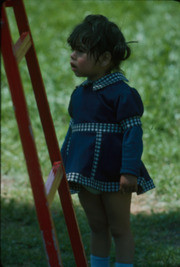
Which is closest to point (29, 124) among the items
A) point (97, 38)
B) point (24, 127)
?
point (24, 127)

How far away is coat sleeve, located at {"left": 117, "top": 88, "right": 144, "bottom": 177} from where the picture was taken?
2.32 m

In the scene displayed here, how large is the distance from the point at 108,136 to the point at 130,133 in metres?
0.12

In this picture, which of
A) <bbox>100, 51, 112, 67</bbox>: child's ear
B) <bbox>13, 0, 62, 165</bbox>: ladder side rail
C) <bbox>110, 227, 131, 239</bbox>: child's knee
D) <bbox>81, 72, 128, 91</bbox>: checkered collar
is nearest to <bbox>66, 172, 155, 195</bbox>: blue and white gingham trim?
<bbox>13, 0, 62, 165</bbox>: ladder side rail

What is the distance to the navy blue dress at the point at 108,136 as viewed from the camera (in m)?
2.33

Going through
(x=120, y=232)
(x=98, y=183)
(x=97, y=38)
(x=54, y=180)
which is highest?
(x=97, y=38)

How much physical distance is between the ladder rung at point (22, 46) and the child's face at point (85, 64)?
0.25m

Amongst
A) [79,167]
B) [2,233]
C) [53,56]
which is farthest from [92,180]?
[53,56]

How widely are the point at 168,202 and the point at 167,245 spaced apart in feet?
2.11

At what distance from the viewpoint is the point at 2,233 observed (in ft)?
11.7

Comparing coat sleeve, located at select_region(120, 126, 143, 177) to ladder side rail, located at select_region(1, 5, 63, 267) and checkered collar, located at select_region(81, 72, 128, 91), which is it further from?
ladder side rail, located at select_region(1, 5, 63, 267)

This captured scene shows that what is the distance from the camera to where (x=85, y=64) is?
95.4 inches

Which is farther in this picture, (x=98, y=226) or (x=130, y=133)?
(x=98, y=226)

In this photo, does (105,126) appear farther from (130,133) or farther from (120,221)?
(120,221)

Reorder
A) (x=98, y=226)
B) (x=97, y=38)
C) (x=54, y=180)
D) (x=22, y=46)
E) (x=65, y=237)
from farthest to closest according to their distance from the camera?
(x=65, y=237) → (x=98, y=226) → (x=97, y=38) → (x=54, y=180) → (x=22, y=46)
